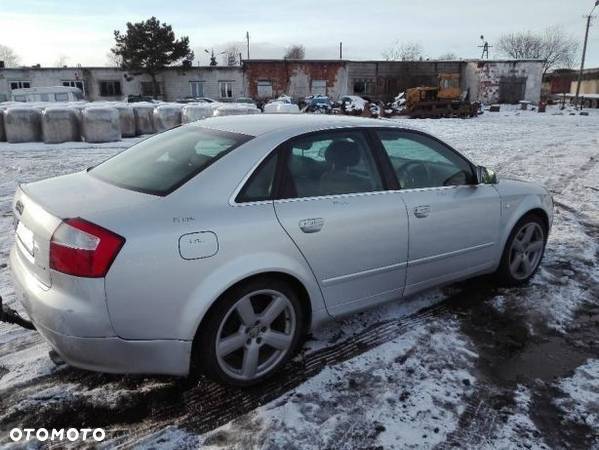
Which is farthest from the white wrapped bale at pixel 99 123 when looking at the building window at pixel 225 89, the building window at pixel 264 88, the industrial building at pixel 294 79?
the building window at pixel 225 89

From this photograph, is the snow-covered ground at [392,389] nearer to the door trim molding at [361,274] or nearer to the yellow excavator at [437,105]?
the door trim molding at [361,274]

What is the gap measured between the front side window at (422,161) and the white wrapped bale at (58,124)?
44.5 ft

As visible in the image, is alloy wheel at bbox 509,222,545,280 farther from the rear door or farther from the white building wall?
the white building wall

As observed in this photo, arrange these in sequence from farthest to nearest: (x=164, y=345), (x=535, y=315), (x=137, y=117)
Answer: (x=137, y=117) → (x=535, y=315) → (x=164, y=345)

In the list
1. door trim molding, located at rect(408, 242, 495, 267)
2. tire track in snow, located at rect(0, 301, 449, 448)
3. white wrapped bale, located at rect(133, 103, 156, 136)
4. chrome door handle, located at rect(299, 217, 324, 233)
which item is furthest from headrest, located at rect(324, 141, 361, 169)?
white wrapped bale, located at rect(133, 103, 156, 136)

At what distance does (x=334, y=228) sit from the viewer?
9.45 ft

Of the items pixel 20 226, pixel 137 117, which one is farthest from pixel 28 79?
pixel 20 226

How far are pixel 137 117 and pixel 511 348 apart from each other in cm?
1526

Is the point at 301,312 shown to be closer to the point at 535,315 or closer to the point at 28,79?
the point at 535,315

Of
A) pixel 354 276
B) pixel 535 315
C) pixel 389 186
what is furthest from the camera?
pixel 535 315

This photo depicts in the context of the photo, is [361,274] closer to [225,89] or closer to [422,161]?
[422,161]

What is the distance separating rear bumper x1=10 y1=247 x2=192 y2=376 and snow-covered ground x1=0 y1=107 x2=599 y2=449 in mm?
346

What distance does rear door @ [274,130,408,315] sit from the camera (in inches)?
110

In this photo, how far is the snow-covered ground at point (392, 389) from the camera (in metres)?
2.45
